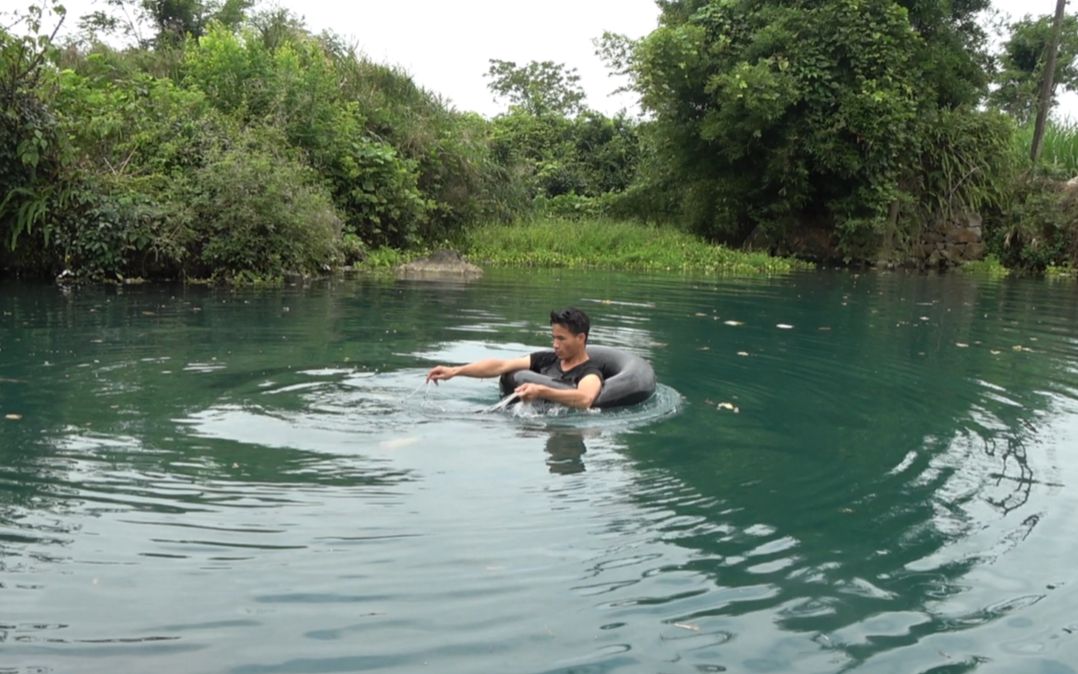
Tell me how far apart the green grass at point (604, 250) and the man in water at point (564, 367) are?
15352mm

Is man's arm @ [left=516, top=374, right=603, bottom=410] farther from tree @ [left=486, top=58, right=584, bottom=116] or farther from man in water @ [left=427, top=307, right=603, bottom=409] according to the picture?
tree @ [left=486, top=58, right=584, bottom=116]

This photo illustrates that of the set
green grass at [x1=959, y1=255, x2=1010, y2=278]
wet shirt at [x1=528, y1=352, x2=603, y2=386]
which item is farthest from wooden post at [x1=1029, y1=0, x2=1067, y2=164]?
wet shirt at [x1=528, y1=352, x2=603, y2=386]

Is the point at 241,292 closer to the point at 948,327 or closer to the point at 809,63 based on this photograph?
the point at 948,327

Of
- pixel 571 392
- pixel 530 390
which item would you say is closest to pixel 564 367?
pixel 571 392

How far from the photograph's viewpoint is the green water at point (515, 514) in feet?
10.6

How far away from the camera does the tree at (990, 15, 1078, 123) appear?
1318 inches

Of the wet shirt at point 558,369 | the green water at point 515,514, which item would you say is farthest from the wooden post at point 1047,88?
the wet shirt at point 558,369

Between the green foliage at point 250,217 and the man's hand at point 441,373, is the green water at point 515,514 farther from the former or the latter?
the green foliage at point 250,217

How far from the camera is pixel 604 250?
25.0 m

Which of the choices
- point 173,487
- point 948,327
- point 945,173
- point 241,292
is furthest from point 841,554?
point 945,173

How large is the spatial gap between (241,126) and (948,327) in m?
12.9

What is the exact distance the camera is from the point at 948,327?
40.9ft

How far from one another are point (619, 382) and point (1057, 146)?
27.4 m

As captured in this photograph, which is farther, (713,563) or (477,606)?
(713,563)
